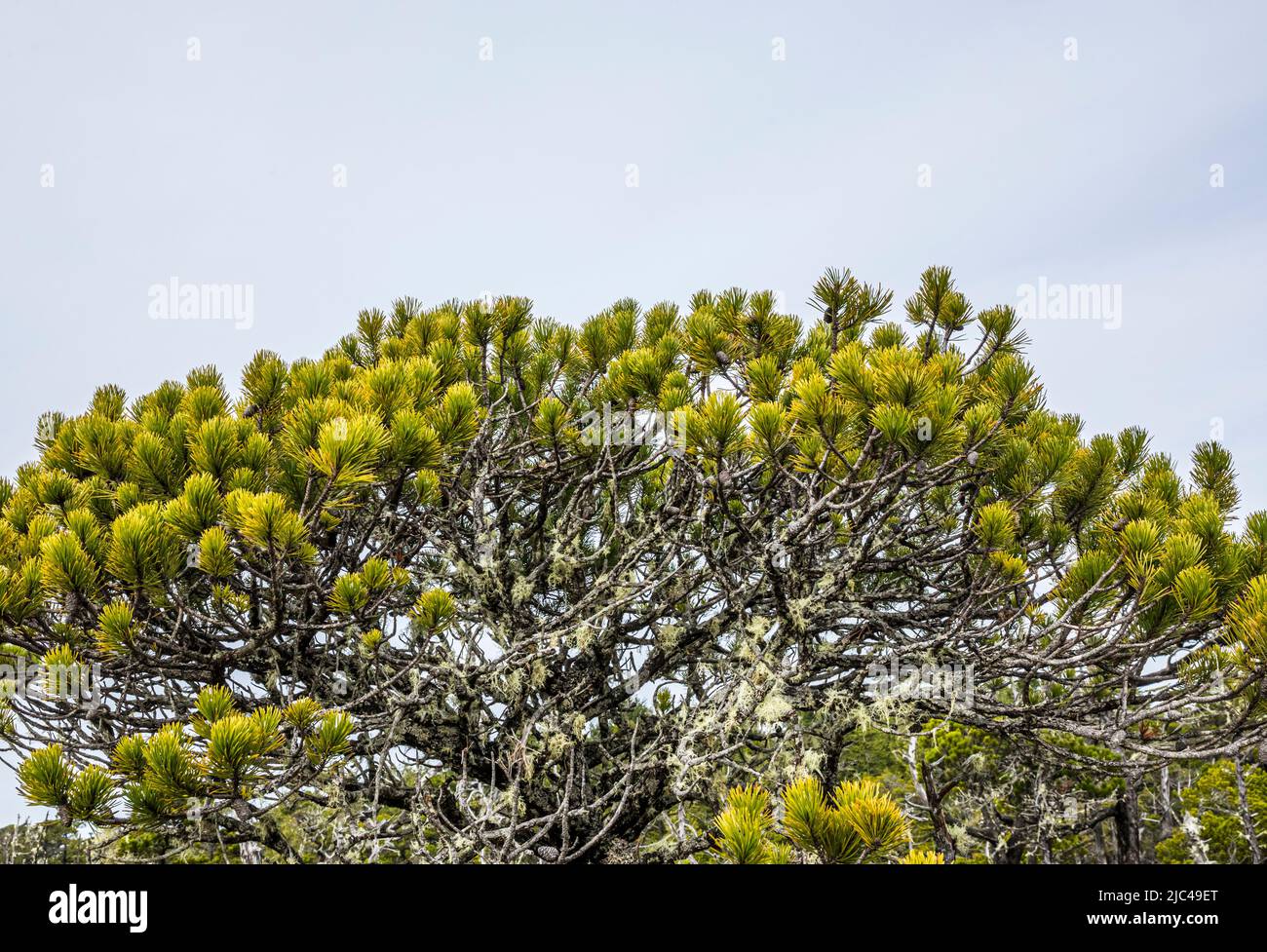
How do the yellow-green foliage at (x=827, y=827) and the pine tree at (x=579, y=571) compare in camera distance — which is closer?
the yellow-green foliage at (x=827, y=827)

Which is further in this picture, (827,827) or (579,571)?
(579,571)

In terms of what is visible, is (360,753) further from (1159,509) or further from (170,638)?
(1159,509)

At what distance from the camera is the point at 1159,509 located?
12.0 ft

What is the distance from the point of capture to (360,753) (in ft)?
11.3

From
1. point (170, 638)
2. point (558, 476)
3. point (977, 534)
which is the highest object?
point (558, 476)

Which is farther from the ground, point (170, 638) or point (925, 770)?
point (170, 638)

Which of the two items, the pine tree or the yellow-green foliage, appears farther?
the pine tree

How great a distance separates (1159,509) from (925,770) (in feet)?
8.84

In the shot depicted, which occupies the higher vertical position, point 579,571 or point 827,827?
point 579,571

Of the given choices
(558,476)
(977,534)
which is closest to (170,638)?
(558,476)

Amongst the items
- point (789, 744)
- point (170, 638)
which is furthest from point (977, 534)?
point (170, 638)
